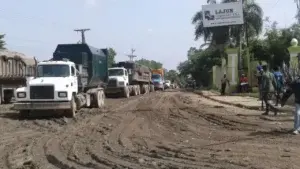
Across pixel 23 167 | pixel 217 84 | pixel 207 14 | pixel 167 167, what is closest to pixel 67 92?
pixel 23 167

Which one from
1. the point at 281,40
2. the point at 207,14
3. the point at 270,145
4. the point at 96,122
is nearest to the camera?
the point at 270,145

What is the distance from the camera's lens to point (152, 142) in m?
11.4

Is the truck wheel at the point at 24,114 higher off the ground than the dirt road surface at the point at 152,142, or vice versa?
the truck wheel at the point at 24,114

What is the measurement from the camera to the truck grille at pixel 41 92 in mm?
18203

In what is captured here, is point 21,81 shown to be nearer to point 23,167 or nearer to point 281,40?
point 23,167

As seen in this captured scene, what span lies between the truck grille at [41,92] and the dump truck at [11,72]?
8.60 meters

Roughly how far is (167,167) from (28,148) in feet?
13.8

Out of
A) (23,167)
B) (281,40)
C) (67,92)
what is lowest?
(23,167)

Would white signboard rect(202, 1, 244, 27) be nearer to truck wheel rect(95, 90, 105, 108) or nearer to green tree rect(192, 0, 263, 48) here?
green tree rect(192, 0, 263, 48)

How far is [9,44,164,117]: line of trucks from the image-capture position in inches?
716

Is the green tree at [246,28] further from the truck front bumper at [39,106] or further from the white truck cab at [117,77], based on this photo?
the truck front bumper at [39,106]

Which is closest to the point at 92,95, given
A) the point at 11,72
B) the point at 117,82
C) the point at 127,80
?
the point at 11,72

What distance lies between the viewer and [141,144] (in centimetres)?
1114

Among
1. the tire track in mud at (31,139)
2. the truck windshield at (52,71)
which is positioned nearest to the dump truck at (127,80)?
the truck windshield at (52,71)
